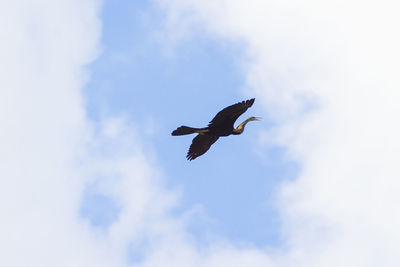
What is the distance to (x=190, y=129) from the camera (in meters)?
47.1

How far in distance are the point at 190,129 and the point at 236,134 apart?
2813 mm

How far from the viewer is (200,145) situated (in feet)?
161

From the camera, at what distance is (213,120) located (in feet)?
155

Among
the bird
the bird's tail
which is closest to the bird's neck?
the bird

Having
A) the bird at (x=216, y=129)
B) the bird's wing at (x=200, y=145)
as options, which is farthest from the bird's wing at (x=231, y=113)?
the bird's wing at (x=200, y=145)

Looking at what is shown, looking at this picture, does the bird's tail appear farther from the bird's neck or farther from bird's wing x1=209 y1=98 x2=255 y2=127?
the bird's neck

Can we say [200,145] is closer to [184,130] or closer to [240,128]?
[240,128]

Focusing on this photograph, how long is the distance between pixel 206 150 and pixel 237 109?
→ 3.50 meters

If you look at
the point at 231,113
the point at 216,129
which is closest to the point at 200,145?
the point at 216,129

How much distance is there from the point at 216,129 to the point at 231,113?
1583mm

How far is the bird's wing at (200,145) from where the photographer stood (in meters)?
48.9

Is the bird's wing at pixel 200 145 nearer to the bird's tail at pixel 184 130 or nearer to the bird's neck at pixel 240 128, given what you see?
the bird's neck at pixel 240 128

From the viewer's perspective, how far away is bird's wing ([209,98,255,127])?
4600cm

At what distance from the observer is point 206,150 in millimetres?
49156
